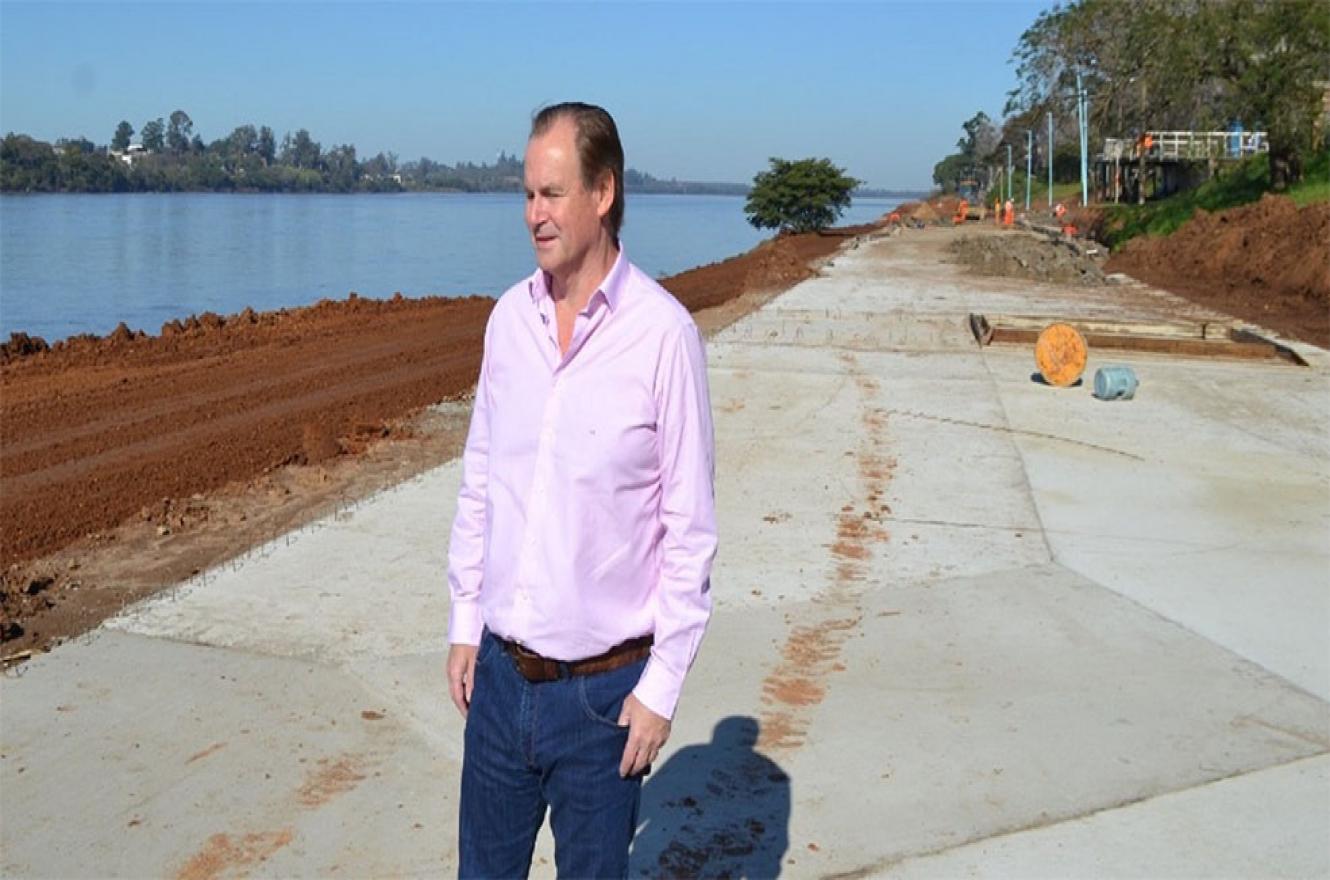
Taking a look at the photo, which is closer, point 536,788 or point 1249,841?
point 536,788

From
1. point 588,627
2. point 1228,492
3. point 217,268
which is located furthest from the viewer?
point 217,268

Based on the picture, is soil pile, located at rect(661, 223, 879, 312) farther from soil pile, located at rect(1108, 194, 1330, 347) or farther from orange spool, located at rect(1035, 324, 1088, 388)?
orange spool, located at rect(1035, 324, 1088, 388)

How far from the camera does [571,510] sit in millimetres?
2924

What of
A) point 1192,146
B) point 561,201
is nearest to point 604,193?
point 561,201

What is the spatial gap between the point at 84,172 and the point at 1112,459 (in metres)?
155

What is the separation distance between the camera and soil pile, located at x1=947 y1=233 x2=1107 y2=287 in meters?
28.3

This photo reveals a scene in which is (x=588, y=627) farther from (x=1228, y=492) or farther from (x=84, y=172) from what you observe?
(x=84, y=172)

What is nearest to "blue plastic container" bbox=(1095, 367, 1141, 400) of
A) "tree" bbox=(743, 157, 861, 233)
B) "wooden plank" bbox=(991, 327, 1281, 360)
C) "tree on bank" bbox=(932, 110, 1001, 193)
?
"wooden plank" bbox=(991, 327, 1281, 360)

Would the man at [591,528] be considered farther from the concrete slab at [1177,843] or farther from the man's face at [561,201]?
the concrete slab at [1177,843]

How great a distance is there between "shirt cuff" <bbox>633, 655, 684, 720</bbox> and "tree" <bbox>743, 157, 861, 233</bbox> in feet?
195

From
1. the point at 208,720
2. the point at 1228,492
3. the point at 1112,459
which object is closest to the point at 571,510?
the point at 208,720

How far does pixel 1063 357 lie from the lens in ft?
43.7

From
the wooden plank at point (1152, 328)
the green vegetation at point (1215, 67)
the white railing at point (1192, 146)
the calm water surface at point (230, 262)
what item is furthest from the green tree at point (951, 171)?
the wooden plank at point (1152, 328)

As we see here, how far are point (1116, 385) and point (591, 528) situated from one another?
10.4 meters
